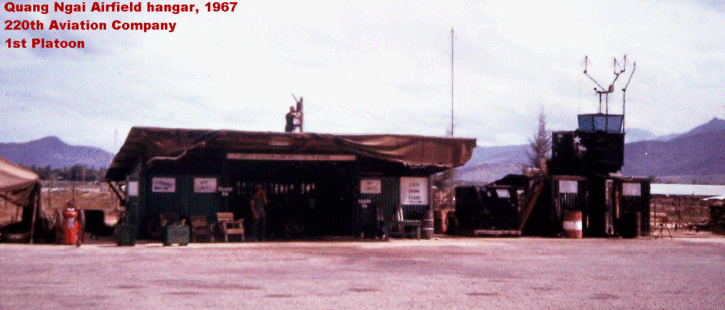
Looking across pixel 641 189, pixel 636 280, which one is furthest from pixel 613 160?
pixel 636 280

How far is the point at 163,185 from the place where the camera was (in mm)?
22547

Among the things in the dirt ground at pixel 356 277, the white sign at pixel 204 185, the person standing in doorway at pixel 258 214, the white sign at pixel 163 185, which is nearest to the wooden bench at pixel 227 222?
the person standing in doorway at pixel 258 214

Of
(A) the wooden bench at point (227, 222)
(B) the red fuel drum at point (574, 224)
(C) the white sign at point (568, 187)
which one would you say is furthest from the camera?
(C) the white sign at point (568, 187)

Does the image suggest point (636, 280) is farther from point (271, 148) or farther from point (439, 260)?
point (271, 148)

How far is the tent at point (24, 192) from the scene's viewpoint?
22.0 meters

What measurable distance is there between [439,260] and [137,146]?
992 centimetres

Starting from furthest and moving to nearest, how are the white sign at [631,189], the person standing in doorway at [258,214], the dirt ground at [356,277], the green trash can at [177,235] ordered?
the white sign at [631,189]
the person standing in doorway at [258,214]
the green trash can at [177,235]
the dirt ground at [356,277]

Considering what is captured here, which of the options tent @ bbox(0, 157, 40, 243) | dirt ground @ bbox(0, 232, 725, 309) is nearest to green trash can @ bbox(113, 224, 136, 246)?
dirt ground @ bbox(0, 232, 725, 309)

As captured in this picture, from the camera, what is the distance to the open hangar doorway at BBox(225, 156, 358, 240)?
24766 millimetres

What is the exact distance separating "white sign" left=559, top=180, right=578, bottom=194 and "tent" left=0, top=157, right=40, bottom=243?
1694 cm

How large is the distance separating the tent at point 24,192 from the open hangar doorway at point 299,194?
19.0 feet

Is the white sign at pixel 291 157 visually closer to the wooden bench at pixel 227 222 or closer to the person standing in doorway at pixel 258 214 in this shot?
the person standing in doorway at pixel 258 214

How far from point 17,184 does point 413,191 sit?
1201 cm

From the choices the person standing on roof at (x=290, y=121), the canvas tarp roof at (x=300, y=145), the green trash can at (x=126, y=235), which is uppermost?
the person standing on roof at (x=290, y=121)
